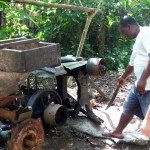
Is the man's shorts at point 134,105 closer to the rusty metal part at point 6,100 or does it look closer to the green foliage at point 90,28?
the rusty metal part at point 6,100

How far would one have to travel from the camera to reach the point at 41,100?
15.1ft

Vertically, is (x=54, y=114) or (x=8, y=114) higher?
(x=8, y=114)

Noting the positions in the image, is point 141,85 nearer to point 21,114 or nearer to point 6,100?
point 21,114

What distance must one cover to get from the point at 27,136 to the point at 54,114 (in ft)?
2.98

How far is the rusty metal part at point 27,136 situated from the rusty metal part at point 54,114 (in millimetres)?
804

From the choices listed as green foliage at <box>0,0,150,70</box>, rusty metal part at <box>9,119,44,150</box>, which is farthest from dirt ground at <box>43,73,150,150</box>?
green foliage at <box>0,0,150,70</box>

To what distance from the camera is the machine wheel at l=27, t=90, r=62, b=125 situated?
4.46 m

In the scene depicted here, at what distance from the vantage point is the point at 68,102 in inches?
212

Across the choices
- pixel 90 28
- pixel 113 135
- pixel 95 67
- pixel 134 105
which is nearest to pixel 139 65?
pixel 134 105

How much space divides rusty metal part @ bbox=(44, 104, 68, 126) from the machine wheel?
180mm

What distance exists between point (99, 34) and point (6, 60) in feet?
28.6

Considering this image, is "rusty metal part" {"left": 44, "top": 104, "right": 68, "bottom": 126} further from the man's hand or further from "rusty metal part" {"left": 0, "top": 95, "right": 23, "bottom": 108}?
the man's hand

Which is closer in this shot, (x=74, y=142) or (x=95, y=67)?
(x=74, y=142)

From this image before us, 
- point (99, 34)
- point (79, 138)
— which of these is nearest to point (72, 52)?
point (99, 34)
